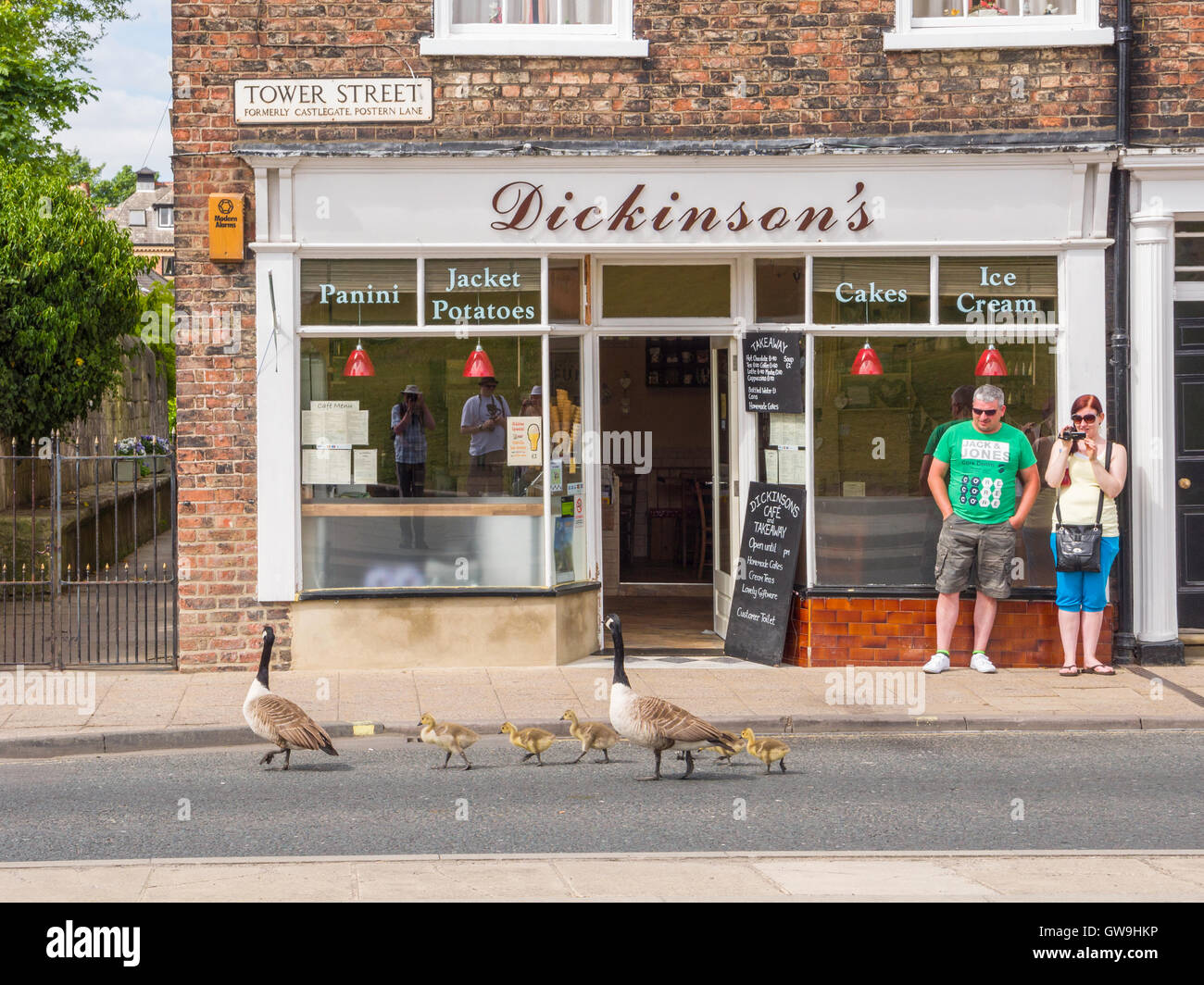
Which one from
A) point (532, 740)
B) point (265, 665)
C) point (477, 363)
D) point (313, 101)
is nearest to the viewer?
point (532, 740)

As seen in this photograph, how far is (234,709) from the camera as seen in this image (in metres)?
9.83

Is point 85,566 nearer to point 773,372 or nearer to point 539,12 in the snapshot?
point 539,12

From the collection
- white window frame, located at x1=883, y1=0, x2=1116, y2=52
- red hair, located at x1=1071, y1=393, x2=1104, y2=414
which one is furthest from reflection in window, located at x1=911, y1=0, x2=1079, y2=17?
red hair, located at x1=1071, y1=393, x2=1104, y2=414

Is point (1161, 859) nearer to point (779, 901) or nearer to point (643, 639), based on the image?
point (779, 901)

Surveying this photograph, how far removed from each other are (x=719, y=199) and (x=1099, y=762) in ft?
17.2

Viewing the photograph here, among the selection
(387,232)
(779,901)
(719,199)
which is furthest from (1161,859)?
(387,232)

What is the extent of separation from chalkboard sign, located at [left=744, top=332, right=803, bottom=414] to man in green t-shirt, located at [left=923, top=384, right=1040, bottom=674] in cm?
125

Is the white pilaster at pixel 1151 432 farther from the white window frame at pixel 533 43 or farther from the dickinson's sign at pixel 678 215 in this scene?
the white window frame at pixel 533 43

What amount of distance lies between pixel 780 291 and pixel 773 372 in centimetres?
69

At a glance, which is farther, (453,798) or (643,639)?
(643,639)

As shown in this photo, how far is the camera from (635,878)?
5758 mm

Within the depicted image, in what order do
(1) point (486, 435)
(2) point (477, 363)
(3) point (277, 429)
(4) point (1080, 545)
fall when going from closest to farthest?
(4) point (1080, 545) < (3) point (277, 429) < (2) point (477, 363) < (1) point (486, 435)

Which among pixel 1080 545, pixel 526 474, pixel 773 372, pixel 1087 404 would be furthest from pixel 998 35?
pixel 526 474

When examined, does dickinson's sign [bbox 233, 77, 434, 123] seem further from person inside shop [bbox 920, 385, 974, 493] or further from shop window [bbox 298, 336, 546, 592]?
person inside shop [bbox 920, 385, 974, 493]
